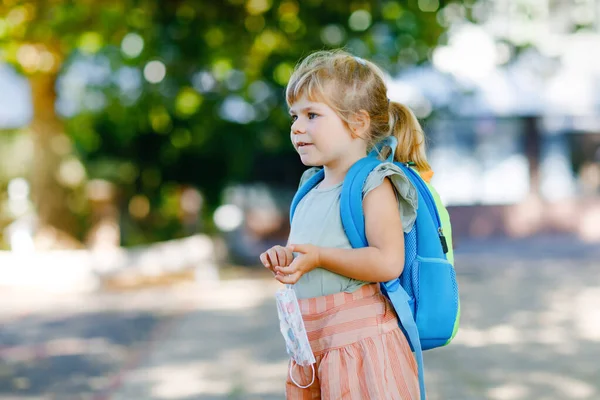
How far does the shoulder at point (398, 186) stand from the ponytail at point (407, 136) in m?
0.18

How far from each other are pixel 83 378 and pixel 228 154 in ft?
34.7

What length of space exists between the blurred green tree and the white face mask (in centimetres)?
821

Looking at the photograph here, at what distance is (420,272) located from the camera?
2414mm

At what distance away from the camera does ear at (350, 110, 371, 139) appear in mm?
2445

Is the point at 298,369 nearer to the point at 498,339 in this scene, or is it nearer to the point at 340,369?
the point at 340,369

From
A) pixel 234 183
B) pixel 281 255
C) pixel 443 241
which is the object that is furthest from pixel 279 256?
pixel 234 183

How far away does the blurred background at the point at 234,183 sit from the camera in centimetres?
686

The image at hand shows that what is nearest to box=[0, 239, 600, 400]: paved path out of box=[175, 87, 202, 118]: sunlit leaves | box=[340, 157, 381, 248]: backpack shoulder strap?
box=[340, 157, 381, 248]: backpack shoulder strap

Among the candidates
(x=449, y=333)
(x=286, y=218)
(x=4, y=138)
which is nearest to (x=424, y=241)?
(x=449, y=333)

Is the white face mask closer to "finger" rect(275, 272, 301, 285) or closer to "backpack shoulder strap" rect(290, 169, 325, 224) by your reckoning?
"finger" rect(275, 272, 301, 285)

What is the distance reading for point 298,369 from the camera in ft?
8.29

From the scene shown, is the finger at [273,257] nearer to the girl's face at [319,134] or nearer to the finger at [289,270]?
the finger at [289,270]

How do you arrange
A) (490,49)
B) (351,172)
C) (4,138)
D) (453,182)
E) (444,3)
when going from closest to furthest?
1. (351,172)
2. (444,3)
3. (490,49)
4. (453,182)
5. (4,138)

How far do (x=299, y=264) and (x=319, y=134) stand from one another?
40cm
